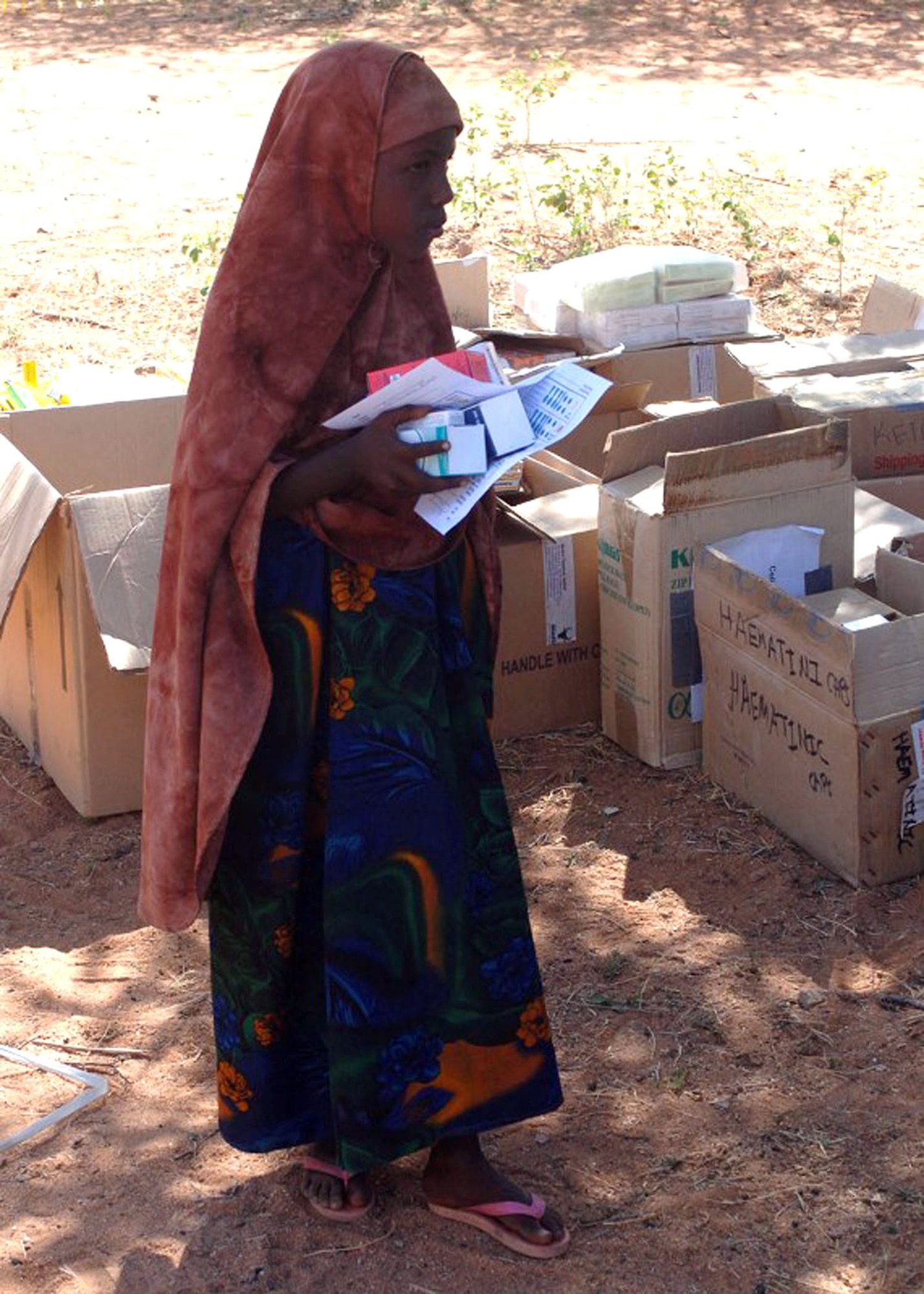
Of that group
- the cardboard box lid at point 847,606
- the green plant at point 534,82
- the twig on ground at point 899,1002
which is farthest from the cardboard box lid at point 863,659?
the green plant at point 534,82

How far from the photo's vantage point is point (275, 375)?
2301 mm

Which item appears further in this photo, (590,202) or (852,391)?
(590,202)

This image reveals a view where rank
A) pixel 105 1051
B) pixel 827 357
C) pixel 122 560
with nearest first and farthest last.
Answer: pixel 105 1051
pixel 122 560
pixel 827 357

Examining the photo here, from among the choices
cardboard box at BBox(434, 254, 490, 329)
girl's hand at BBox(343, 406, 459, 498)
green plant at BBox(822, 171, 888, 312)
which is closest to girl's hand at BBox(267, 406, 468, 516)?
girl's hand at BBox(343, 406, 459, 498)

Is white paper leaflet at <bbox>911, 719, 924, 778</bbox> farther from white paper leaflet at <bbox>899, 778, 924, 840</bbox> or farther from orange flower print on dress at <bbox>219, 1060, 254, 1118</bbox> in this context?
orange flower print on dress at <bbox>219, 1060, 254, 1118</bbox>

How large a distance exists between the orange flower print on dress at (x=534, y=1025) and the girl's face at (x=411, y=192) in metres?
1.08

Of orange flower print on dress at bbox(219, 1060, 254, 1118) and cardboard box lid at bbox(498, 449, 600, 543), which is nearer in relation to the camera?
orange flower print on dress at bbox(219, 1060, 254, 1118)

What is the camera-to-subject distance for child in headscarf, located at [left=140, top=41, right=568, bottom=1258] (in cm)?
228

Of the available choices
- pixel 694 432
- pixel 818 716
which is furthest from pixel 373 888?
pixel 694 432

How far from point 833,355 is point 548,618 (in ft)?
4.15

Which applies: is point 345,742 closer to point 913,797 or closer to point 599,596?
→ point 913,797

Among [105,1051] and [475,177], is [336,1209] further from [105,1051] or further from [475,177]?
[475,177]

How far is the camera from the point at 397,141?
2.22 m

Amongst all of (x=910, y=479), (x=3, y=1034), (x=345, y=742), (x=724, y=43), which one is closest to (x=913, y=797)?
(x=910, y=479)
